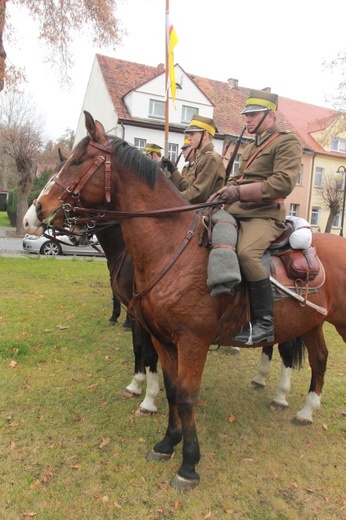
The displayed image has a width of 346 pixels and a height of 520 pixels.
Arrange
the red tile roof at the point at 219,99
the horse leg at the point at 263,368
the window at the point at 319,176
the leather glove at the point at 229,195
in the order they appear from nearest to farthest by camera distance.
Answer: the leather glove at the point at 229,195 < the horse leg at the point at 263,368 < the red tile roof at the point at 219,99 < the window at the point at 319,176

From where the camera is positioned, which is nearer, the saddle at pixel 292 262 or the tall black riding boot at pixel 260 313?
the tall black riding boot at pixel 260 313

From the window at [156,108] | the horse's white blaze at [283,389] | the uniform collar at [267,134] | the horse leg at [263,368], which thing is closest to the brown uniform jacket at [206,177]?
the uniform collar at [267,134]

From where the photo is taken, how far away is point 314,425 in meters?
4.16

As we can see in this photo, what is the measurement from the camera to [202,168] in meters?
4.43

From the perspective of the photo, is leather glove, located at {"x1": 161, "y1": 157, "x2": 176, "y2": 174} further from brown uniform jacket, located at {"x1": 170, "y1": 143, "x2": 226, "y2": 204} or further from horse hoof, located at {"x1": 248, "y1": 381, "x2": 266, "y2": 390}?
horse hoof, located at {"x1": 248, "y1": 381, "x2": 266, "y2": 390}

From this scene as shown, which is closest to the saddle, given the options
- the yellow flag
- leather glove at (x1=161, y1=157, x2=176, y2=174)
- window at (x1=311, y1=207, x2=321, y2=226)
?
leather glove at (x1=161, y1=157, x2=176, y2=174)

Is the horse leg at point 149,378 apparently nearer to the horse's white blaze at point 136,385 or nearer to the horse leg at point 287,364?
the horse's white blaze at point 136,385

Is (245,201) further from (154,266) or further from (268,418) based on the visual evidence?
(268,418)

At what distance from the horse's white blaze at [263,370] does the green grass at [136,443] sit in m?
0.13

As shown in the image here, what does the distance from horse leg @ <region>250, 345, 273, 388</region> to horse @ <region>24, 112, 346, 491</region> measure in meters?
1.73

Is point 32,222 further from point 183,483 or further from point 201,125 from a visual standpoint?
point 201,125

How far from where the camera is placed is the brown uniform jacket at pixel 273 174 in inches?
123

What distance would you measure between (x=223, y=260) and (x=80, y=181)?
130cm

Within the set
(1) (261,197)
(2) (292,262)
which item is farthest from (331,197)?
(1) (261,197)
